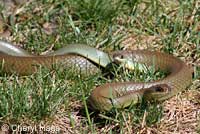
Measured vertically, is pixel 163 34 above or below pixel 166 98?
above

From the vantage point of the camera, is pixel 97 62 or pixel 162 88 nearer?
pixel 162 88

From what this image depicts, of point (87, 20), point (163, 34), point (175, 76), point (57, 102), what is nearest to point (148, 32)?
point (163, 34)

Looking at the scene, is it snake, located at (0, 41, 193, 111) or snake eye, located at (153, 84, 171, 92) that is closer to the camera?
snake eye, located at (153, 84, 171, 92)

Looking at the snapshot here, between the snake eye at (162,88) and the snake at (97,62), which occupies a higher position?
the snake at (97,62)

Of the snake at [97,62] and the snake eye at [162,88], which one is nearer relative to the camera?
the snake eye at [162,88]

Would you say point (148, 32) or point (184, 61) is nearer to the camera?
point (184, 61)

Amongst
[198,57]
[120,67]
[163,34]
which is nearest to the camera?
[120,67]

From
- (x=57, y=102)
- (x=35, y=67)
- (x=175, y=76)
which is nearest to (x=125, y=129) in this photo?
(x=57, y=102)

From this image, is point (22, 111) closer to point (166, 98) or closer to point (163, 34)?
point (166, 98)

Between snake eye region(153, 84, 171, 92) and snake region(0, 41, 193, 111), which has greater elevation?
snake region(0, 41, 193, 111)

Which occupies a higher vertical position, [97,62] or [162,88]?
[97,62]

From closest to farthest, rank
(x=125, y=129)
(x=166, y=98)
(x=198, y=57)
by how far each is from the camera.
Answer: (x=125, y=129) → (x=166, y=98) → (x=198, y=57)
